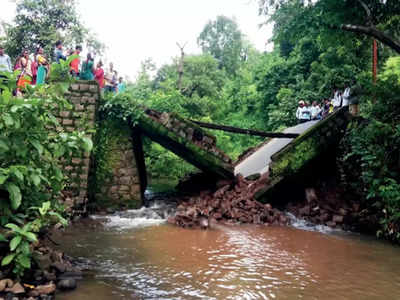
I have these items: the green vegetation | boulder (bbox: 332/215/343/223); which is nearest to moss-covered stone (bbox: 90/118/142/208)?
boulder (bbox: 332/215/343/223)

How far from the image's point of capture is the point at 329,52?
2088 cm

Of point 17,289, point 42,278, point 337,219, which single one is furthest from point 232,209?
point 17,289

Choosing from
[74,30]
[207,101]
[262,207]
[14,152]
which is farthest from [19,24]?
[14,152]

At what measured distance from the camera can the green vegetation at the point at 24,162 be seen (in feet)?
12.1

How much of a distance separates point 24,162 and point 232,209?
20.5 ft

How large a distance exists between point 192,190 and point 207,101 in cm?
1237

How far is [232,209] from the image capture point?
31.1ft

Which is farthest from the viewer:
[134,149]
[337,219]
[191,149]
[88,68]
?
[88,68]

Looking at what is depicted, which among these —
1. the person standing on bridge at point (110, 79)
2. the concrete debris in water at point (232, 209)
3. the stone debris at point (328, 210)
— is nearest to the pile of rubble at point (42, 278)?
the concrete debris in water at point (232, 209)

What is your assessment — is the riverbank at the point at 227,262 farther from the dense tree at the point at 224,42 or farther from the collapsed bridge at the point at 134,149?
the dense tree at the point at 224,42

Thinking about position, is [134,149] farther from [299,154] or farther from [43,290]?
[43,290]

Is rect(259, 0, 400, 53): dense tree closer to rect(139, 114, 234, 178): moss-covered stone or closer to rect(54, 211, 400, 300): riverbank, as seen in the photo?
rect(139, 114, 234, 178): moss-covered stone

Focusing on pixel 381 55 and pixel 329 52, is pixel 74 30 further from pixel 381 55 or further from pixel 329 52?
pixel 381 55

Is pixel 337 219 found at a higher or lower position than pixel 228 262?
higher
